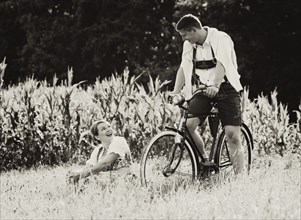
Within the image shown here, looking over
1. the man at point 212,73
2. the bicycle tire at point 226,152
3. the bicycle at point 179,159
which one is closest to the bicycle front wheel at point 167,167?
the bicycle at point 179,159

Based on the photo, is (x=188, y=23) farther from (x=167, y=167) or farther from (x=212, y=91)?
(x=167, y=167)

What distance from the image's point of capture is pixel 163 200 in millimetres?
4512

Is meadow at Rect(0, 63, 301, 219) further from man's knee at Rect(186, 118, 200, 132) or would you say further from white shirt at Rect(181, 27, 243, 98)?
white shirt at Rect(181, 27, 243, 98)

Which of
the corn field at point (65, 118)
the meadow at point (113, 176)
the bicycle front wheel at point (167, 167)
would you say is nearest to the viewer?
the meadow at point (113, 176)

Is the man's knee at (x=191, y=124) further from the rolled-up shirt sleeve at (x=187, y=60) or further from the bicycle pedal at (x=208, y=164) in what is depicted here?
the rolled-up shirt sleeve at (x=187, y=60)

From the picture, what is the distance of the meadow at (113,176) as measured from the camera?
166 inches

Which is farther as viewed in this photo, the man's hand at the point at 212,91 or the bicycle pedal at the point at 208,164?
the bicycle pedal at the point at 208,164

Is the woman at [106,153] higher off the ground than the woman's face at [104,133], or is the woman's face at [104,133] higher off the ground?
the woman's face at [104,133]

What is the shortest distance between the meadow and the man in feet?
1.57

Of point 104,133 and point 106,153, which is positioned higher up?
point 104,133

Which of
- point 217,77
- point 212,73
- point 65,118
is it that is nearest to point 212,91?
point 217,77

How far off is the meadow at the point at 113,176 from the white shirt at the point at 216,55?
3.26 feet

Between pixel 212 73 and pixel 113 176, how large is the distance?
141 centimetres

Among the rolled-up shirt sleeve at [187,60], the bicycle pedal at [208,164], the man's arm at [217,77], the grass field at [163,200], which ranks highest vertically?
the rolled-up shirt sleeve at [187,60]
